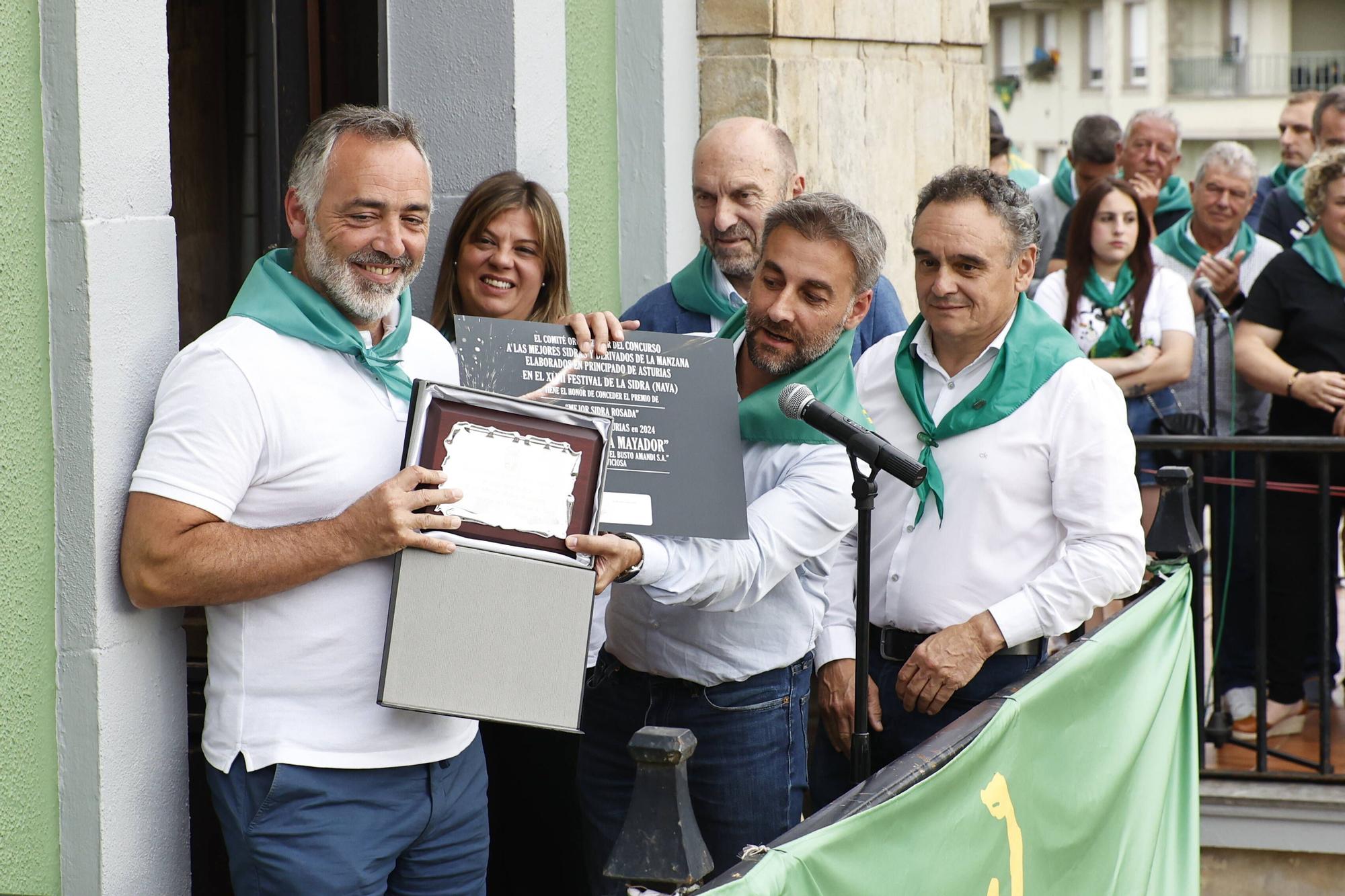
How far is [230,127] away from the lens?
4.22 metres

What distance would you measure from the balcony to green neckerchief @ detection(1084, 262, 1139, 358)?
33.5m

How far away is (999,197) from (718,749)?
1334mm

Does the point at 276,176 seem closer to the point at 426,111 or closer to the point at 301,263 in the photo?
the point at 426,111

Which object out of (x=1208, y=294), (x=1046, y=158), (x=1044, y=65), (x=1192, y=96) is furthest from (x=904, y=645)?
(x=1046, y=158)

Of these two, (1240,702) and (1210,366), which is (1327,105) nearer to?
(1210,366)

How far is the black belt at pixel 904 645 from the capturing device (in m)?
3.46

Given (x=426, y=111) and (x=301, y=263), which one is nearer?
(x=301, y=263)

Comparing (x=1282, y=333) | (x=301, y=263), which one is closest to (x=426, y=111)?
(x=301, y=263)

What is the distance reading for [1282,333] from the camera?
5.77m

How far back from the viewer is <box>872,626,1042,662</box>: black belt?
136 inches

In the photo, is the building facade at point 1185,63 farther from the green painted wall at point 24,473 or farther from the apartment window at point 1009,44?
the green painted wall at point 24,473

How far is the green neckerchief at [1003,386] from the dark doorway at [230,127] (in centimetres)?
182

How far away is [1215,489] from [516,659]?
4191 mm

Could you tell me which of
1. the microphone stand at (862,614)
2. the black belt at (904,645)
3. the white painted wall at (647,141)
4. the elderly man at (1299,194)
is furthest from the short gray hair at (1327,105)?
the microphone stand at (862,614)
